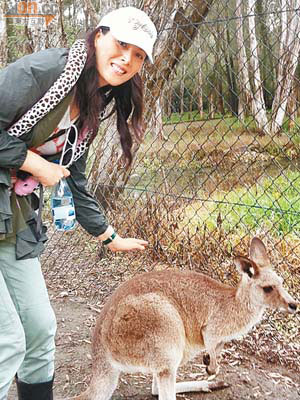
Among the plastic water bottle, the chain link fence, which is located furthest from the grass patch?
the plastic water bottle

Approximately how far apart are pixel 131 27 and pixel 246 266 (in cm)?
116

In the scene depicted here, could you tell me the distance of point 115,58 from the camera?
79.4 inches

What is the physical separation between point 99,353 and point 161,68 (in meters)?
2.17

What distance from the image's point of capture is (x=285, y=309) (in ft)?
7.80

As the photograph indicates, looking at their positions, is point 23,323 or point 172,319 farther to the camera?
point 172,319

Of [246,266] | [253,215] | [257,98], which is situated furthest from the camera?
[257,98]

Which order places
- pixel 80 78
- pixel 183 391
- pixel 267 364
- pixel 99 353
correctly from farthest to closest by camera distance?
pixel 267 364 → pixel 183 391 → pixel 99 353 → pixel 80 78

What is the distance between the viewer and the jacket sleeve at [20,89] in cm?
184

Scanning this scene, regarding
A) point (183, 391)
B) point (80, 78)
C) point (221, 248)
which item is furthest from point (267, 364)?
point (80, 78)

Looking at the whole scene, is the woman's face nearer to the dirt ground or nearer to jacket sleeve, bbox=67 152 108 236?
jacket sleeve, bbox=67 152 108 236

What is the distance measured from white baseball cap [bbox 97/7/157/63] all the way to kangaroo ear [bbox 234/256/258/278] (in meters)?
0.98

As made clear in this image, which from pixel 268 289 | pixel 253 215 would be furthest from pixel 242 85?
pixel 268 289

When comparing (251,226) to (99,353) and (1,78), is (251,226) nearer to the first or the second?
(99,353)

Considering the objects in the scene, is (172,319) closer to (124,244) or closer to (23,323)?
(124,244)
